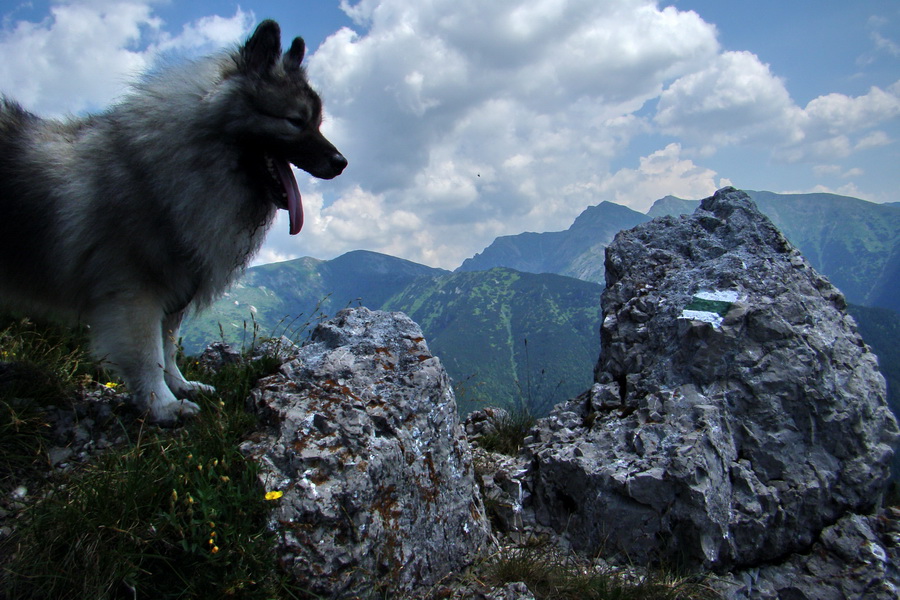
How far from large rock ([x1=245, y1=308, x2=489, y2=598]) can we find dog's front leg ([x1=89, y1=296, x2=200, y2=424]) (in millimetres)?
836

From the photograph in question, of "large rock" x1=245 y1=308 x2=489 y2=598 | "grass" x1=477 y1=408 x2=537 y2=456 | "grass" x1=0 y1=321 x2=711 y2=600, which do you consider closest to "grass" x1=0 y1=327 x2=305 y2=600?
"grass" x1=0 y1=321 x2=711 y2=600

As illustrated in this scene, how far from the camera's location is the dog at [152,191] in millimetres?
3889

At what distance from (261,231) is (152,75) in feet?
5.83

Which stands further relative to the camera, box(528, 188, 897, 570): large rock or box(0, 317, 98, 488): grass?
box(528, 188, 897, 570): large rock

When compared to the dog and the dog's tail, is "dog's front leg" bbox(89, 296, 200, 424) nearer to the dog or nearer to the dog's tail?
the dog

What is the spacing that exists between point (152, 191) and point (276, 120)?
1213 mm

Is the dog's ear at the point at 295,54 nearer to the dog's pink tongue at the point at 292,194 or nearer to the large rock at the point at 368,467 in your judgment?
the dog's pink tongue at the point at 292,194

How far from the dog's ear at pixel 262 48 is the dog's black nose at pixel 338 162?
985 millimetres

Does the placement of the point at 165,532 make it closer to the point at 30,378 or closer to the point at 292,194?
the point at 30,378

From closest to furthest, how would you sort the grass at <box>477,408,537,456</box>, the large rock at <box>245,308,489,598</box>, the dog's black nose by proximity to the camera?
the large rock at <box>245,308,489,598</box>, the dog's black nose, the grass at <box>477,408,537,456</box>

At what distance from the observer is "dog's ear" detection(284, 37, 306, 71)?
Result: 4.30 m

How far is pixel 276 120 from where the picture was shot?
4102 mm

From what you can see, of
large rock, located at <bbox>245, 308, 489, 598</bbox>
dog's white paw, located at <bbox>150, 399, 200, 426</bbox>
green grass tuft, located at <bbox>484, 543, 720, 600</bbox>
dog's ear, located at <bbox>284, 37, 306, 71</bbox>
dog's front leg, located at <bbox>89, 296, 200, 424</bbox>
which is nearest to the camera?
large rock, located at <bbox>245, 308, 489, 598</bbox>

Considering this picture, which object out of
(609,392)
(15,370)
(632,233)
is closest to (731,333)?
(609,392)
